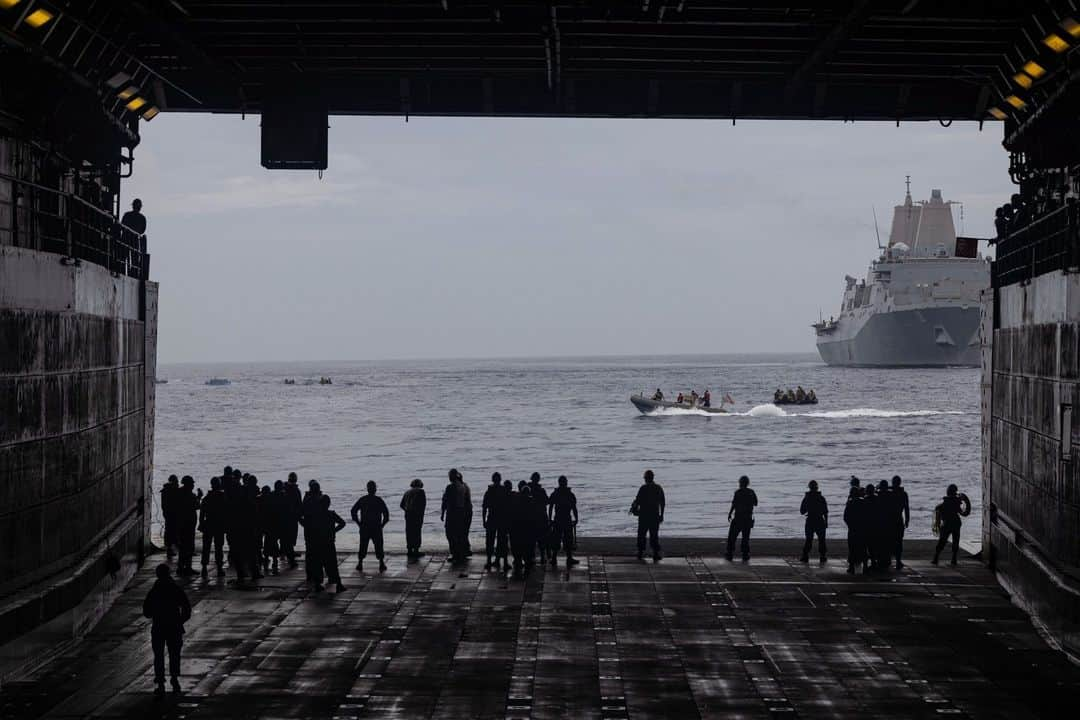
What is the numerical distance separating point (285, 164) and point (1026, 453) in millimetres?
12992

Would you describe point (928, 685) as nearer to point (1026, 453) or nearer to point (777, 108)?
point (1026, 453)

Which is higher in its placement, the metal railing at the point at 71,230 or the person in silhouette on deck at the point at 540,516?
the metal railing at the point at 71,230

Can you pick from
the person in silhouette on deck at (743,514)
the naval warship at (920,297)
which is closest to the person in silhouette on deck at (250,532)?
the person in silhouette on deck at (743,514)

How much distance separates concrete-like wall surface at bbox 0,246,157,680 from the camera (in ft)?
48.3

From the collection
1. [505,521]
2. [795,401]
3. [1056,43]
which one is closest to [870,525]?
[505,521]

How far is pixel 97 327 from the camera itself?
19812 millimetres

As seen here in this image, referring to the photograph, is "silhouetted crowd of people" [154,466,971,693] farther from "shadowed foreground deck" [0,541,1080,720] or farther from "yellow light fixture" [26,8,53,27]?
"yellow light fixture" [26,8,53,27]

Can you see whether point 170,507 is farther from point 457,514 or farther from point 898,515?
point 898,515

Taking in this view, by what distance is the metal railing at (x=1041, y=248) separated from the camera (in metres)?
16.9

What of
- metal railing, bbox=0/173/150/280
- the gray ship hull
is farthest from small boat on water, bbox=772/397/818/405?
metal railing, bbox=0/173/150/280

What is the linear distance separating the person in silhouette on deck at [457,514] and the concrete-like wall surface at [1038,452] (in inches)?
357

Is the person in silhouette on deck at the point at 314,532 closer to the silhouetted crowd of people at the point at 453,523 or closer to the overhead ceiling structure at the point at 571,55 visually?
the silhouetted crowd of people at the point at 453,523

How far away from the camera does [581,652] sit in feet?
52.6

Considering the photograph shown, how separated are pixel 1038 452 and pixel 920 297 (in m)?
141
